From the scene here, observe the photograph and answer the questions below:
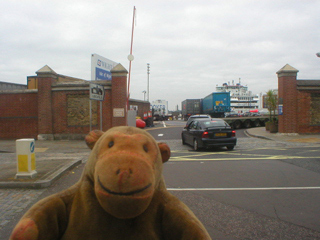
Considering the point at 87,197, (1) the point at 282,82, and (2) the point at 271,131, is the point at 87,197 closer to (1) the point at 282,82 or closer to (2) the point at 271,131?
(1) the point at 282,82

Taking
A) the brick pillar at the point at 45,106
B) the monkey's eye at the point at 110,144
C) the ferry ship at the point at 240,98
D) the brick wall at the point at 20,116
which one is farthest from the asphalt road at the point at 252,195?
the ferry ship at the point at 240,98

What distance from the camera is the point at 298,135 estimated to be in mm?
17797

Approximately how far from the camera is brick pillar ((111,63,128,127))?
15.8 m

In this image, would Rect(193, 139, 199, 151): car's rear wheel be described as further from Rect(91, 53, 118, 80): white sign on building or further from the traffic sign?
Rect(91, 53, 118, 80): white sign on building

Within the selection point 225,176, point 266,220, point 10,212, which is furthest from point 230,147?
point 10,212

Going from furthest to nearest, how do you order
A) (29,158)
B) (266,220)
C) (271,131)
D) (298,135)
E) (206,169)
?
(271,131) → (298,135) → (206,169) → (29,158) → (266,220)

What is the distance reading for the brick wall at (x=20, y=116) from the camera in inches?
658

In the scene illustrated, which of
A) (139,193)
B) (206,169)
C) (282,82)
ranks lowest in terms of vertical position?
(206,169)

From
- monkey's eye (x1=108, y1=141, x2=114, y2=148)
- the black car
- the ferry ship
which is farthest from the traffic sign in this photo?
the ferry ship

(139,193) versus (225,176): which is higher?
(139,193)

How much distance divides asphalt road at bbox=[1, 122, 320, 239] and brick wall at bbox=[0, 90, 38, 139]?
33.8ft

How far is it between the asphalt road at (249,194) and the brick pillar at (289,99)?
363 inches

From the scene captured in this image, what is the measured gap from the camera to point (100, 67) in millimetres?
15984

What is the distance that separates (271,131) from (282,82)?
12.2ft
